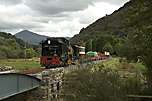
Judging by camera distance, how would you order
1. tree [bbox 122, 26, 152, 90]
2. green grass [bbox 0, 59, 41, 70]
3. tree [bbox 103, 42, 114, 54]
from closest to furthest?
tree [bbox 122, 26, 152, 90] → green grass [bbox 0, 59, 41, 70] → tree [bbox 103, 42, 114, 54]

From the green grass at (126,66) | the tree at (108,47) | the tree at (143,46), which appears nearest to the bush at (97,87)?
the tree at (143,46)

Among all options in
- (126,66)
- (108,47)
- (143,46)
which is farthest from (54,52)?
(108,47)

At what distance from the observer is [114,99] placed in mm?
21156

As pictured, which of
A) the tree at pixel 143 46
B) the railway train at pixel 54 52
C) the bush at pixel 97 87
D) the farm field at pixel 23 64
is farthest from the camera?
the farm field at pixel 23 64

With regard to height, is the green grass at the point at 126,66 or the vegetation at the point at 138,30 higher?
the vegetation at the point at 138,30

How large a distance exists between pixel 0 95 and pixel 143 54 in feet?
47.8

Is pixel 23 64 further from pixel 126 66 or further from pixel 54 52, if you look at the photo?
pixel 54 52

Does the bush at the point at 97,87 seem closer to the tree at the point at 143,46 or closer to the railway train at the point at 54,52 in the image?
the tree at the point at 143,46

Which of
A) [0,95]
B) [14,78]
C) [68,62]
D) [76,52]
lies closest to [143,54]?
[14,78]

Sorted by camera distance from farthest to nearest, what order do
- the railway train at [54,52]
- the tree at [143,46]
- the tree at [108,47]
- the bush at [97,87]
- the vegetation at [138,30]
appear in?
the tree at [108,47], the railway train at [54,52], the tree at [143,46], the vegetation at [138,30], the bush at [97,87]

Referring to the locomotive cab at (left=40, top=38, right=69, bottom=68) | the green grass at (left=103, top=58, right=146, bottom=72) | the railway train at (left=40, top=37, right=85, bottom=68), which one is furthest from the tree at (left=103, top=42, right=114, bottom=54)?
the locomotive cab at (left=40, top=38, right=69, bottom=68)

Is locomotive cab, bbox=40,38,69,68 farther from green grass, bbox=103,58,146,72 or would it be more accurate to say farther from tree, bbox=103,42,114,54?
tree, bbox=103,42,114,54

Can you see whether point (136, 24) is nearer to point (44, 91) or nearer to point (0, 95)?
point (44, 91)

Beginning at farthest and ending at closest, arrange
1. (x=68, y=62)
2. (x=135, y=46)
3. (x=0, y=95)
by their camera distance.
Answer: (x=68, y=62), (x=135, y=46), (x=0, y=95)
